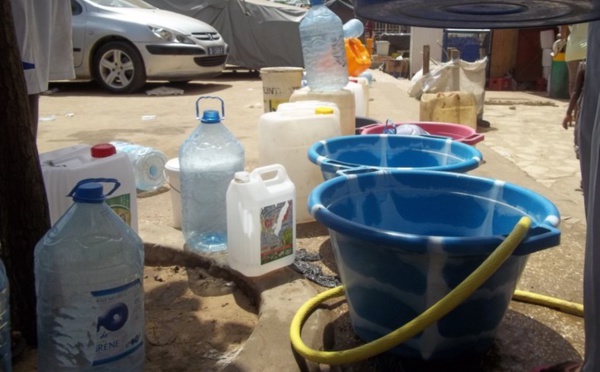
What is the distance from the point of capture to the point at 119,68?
9.33 m

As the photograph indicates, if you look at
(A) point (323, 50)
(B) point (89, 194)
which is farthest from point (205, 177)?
(A) point (323, 50)

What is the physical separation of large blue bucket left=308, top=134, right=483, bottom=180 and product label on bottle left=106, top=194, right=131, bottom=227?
2.92ft

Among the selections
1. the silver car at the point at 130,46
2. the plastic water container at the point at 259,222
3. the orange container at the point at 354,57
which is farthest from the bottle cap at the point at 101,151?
the silver car at the point at 130,46

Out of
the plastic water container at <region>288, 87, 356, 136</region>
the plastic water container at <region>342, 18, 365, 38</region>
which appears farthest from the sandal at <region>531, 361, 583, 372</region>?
the plastic water container at <region>342, 18, 365, 38</region>

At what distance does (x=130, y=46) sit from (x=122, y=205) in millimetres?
7226

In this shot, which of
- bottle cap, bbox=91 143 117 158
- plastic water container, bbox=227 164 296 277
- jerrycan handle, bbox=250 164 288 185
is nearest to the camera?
bottle cap, bbox=91 143 117 158

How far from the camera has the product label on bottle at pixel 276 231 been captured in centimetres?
246

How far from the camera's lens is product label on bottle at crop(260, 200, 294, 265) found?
2.46m

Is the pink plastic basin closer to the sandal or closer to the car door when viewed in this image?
the sandal

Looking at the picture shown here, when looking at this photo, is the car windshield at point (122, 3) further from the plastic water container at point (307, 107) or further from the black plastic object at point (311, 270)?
the black plastic object at point (311, 270)

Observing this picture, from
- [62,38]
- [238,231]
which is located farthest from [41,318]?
[62,38]

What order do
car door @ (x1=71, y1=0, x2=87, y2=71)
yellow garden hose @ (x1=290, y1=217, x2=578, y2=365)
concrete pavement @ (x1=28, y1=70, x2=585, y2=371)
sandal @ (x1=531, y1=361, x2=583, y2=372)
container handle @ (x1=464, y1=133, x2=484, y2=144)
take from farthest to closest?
1. car door @ (x1=71, y1=0, x2=87, y2=71)
2. container handle @ (x1=464, y1=133, x2=484, y2=144)
3. concrete pavement @ (x1=28, y1=70, x2=585, y2=371)
4. sandal @ (x1=531, y1=361, x2=583, y2=372)
5. yellow garden hose @ (x1=290, y1=217, x2=578, y2=365)

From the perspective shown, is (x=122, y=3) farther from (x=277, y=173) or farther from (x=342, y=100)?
(x=277, y=173)

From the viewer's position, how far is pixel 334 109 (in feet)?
11.0
